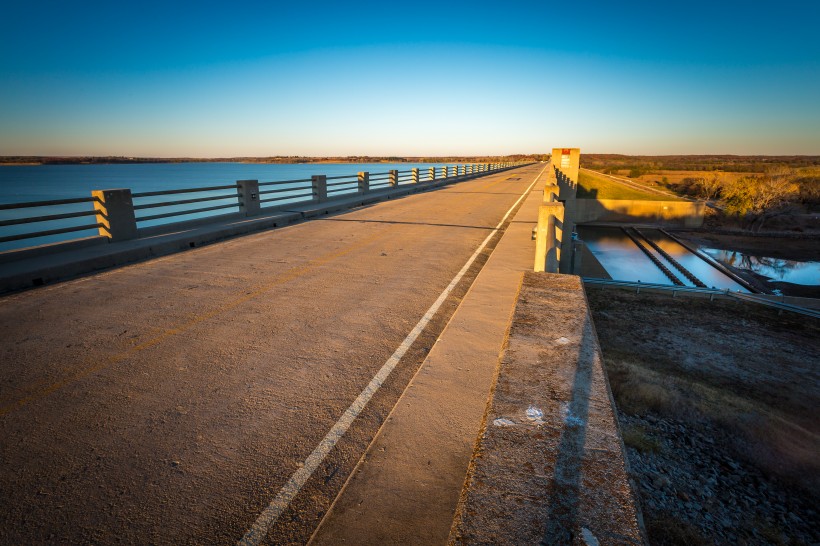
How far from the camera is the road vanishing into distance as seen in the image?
2.66 m

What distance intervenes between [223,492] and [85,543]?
2.49ft

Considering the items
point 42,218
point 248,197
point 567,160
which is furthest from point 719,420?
point 567,160

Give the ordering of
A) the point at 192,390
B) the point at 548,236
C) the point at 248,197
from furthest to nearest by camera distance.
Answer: the point at 248,197 → the point at 548,236 → the point at 192,390

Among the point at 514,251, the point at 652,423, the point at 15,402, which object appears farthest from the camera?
the point at 514,251

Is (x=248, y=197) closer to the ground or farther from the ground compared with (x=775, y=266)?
farther from the ground

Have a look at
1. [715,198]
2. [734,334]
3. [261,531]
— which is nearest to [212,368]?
[261,531]

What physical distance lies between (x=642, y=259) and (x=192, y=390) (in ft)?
178

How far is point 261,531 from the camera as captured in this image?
97.9 inches

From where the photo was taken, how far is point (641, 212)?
67.3 meters

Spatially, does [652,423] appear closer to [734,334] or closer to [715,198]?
[734,334]

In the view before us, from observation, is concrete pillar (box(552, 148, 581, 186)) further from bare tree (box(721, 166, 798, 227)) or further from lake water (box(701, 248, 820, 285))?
bare tree (box(721, 166, 798, 227))

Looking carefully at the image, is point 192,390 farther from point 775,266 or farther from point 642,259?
point 775,266

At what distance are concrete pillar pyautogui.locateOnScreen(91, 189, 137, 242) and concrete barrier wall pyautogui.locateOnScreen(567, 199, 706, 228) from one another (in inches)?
2408

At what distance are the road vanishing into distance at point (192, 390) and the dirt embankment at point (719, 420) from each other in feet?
9.10
